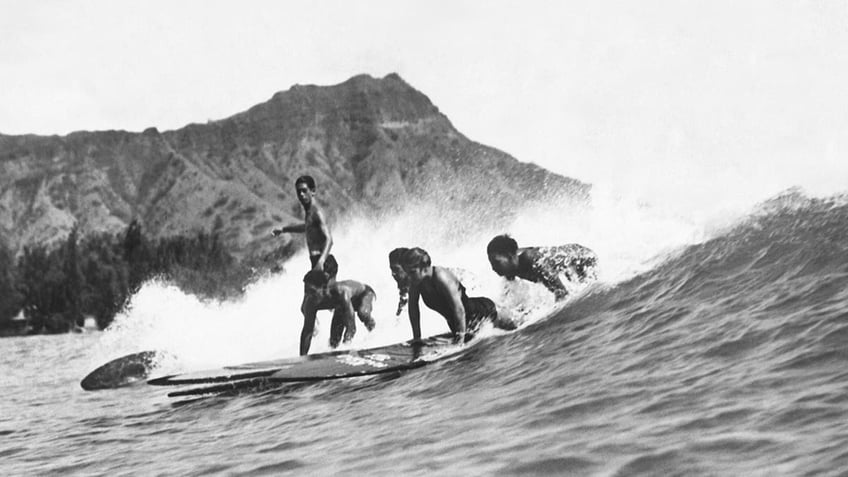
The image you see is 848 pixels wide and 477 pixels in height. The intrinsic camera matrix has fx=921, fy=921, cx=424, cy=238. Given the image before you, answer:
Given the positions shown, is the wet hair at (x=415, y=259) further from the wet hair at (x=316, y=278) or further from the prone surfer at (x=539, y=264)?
the wet hair at (x=316, y=278)

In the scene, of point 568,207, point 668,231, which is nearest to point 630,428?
point 668,231

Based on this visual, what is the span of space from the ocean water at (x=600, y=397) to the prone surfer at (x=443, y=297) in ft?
1.11

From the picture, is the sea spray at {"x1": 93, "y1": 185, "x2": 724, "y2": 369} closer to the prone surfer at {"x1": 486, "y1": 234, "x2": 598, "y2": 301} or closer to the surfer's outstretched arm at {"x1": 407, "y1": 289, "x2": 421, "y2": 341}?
the prone surfer at {"x1": 486, "y1": 234, "x2": 598, "y2": 301}

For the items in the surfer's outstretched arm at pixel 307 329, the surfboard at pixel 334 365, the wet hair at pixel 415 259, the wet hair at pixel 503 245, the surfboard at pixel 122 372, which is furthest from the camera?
the surfboard at pixel 122 372

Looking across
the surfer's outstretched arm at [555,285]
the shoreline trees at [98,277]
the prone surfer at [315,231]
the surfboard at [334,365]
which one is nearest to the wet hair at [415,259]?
the surfboard at [334,365]

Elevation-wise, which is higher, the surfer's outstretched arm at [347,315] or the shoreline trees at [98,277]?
the shoreline trees at [98,277]

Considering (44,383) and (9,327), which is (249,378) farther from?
(9,327)

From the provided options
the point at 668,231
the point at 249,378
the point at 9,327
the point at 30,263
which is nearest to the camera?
the point at 249,378

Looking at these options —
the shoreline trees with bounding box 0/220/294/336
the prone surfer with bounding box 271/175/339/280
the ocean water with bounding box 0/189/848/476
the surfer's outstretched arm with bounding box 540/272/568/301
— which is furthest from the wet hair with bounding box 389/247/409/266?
the shoreline trees with bounding box 0/220/294/336

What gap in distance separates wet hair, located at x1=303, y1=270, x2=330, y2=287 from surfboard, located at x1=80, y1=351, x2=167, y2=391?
4.01 m

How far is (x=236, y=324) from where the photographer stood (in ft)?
68.7

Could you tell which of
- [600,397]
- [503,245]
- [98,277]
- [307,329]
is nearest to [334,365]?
[307,329]

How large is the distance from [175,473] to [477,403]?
2393 mm

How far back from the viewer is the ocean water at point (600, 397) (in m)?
5.17
